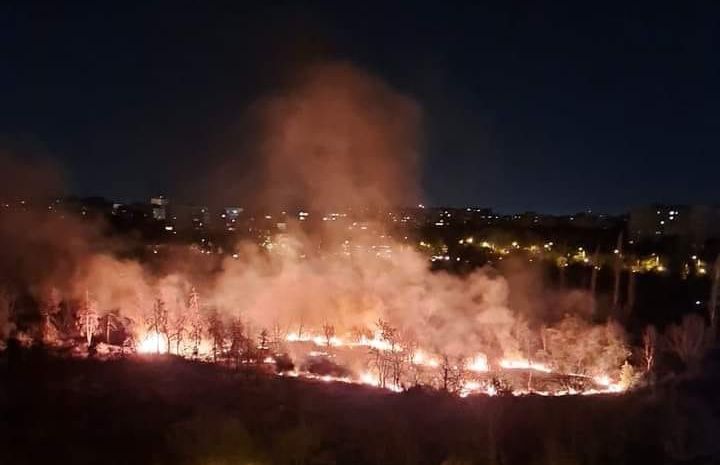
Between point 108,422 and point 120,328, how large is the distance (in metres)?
4.39

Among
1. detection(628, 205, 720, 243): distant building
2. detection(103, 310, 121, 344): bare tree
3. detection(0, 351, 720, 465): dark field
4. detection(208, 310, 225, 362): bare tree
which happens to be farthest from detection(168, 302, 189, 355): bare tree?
detection(628, 205, 720, 243): distant building

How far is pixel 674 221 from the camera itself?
37375 mm

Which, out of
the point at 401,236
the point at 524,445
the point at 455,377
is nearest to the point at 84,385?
the point at 455,377

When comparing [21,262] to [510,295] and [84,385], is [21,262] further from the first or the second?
[510,295]

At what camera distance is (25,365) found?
1134 centimetres

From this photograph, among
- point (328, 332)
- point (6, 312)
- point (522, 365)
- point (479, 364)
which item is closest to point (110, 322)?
point (6, 312)

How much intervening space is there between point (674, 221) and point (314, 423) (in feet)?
107

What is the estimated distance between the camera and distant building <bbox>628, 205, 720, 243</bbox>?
33.9 meters

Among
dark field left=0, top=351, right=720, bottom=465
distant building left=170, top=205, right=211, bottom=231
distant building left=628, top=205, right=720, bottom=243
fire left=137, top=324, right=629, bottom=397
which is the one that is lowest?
dark field left=0, top=351, right=720, bottom=465

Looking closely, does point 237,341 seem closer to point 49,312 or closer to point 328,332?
point 328,332

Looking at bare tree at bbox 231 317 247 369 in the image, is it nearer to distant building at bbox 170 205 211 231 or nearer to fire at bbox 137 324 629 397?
fire at bbox 137 324 629 397

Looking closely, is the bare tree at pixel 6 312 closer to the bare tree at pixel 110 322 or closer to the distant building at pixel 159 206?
the bare tree at pixel 110 322

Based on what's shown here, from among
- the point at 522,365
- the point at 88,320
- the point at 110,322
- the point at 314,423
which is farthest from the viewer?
the point at 110,322

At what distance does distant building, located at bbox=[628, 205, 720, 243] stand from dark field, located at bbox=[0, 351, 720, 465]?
2419 cm
